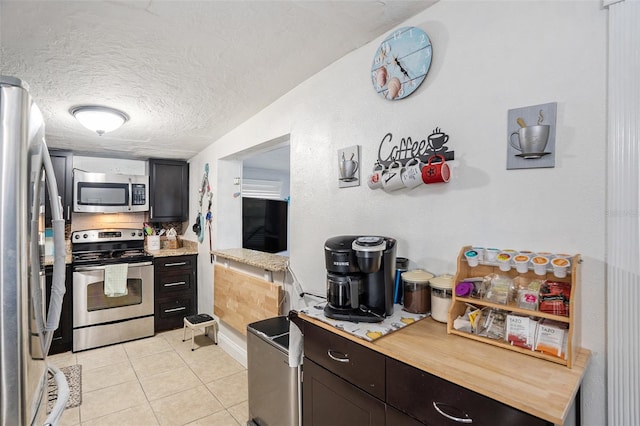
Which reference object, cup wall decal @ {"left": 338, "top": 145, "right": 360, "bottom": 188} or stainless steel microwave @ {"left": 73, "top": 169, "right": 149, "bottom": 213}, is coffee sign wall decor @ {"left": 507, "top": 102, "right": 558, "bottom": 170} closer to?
cup wall decal @ {"left": 338, "top": 145, "right": 360, "bottom": 188}

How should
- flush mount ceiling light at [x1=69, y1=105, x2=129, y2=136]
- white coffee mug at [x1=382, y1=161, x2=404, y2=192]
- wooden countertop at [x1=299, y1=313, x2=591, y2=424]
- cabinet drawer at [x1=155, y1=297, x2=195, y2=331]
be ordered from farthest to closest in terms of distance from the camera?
cabinet drawer at [x1=155, y1=297, x2=195, y2=331] < flush mount ceiling light at [x1=69, y1=105, x2=129, y2=136] < white coffee mug at [x1=382, y1=161, x2=404, y2=192] < wooden countertop at [x1=299, y1=313, x2=591, y2=424]

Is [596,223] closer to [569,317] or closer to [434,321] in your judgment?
[569,317]

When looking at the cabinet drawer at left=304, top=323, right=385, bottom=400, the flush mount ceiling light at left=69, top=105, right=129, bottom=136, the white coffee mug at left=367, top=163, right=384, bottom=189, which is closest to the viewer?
the cabinet drawer at left=304, top=323, right=385, bottom=400

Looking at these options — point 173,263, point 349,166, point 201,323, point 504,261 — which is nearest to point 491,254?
point 504,261

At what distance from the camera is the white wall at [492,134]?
1008 mm

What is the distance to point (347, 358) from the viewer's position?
121cm

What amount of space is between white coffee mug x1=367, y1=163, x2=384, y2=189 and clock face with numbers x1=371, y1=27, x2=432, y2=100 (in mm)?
354

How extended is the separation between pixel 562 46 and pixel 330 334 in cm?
136

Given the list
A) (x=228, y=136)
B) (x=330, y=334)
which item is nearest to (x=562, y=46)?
(x=330, y=334)

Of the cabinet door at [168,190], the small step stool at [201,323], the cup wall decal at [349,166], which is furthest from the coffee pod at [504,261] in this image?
the cabinet door at [168,190]

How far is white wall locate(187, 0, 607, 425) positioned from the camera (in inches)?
39.7

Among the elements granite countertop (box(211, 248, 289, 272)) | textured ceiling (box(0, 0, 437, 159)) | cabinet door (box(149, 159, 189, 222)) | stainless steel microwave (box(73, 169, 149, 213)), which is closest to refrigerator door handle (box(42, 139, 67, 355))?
textured ceiling (box(0, 0, 437, 159))

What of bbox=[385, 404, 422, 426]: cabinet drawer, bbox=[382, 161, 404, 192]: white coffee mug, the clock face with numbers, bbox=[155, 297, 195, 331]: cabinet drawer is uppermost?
the clock face with numbers

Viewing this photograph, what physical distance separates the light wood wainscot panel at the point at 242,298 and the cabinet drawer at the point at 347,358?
3.30 feet
